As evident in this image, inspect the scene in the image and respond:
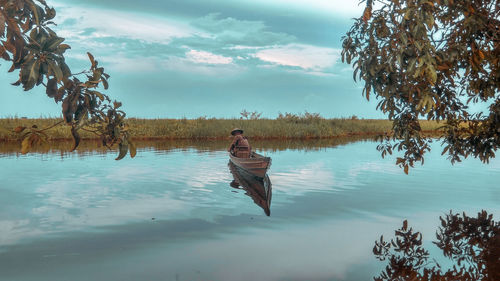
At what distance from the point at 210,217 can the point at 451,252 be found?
17.8 ft

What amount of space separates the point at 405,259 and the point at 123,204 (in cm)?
814

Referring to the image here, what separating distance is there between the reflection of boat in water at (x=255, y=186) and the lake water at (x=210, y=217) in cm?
23

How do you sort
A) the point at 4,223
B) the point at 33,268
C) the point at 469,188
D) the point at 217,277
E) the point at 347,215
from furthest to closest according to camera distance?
1. the point at 469,188
2. the point at 347,215
3. the point at 4,223
4. the point at 33,268
5. the point at 217,277

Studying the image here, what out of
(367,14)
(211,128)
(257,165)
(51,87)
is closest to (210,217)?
(257,165)

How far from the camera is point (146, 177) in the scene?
58.5ft

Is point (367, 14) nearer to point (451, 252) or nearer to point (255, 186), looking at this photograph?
point (451, 252)

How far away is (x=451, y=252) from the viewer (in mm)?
7738

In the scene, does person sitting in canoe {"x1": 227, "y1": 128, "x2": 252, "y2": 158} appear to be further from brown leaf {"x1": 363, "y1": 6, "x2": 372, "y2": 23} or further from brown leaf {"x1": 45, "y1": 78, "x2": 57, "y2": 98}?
brown leaf {"x1": 45, "y1": 78, "x2": 57, "y2": 98}

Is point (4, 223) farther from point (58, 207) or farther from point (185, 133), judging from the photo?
point (185, 133)

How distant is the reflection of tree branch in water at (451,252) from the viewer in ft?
21.8

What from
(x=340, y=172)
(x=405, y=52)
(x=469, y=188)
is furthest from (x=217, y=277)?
(x=340, y=172)

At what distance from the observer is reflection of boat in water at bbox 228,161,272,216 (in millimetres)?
12430

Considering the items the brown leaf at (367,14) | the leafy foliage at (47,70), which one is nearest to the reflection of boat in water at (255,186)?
the brown leaf at (367,14)

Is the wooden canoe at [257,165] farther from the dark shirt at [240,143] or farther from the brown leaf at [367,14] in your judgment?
the brown leaf at [367,14]
